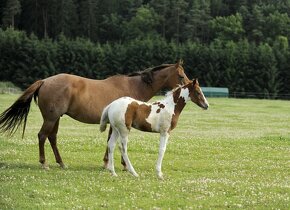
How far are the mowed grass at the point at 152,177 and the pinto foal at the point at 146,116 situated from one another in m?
0.86

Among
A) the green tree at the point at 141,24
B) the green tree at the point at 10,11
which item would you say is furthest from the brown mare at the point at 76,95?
the green tree at the point at 141,24

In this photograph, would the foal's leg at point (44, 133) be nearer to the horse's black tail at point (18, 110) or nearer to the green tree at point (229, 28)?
the horse's black tail at point (18, 110)

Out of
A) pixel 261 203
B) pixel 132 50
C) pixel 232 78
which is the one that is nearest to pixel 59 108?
pixel 261 203

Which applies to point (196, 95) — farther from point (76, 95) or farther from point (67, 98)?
point (67, 98)

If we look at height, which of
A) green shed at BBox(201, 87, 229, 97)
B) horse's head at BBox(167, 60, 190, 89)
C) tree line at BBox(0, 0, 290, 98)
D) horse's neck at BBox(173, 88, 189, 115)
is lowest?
green shed at BBox(201, 87, 229, 97)

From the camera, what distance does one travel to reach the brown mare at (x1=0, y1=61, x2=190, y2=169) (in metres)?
16.1

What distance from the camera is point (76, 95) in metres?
16.3

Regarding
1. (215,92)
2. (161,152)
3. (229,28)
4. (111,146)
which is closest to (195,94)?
(161,152)

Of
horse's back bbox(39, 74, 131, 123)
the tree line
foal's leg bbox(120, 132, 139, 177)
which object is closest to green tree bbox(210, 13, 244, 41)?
the tree line

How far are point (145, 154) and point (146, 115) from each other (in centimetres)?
541

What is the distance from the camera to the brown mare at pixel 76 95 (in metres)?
16.1

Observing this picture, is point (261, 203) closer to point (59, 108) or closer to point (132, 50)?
point (59, 108)

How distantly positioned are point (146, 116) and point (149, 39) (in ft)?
316

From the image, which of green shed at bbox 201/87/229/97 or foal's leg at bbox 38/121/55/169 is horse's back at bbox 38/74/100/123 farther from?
green shed at bbox 201/87/229/97
